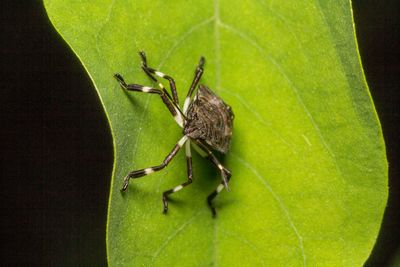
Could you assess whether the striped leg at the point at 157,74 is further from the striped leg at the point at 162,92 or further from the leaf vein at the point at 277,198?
the leaf vein at the point at 277,198

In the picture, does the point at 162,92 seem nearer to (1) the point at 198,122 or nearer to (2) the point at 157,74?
(2) the point at 157,74

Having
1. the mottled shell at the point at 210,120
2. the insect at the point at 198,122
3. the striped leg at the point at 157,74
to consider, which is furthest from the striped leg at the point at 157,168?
the striped leg at the point at 157,74

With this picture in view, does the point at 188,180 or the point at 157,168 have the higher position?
the point at 157,168

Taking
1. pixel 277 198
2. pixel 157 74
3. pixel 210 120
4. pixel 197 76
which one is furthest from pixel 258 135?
pixel 157 74

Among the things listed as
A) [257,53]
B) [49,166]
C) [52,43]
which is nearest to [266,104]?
[257,53]

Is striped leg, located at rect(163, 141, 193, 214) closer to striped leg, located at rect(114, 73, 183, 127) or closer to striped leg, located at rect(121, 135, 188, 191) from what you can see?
striped leg, located at rect(121, 135, 188, 191)

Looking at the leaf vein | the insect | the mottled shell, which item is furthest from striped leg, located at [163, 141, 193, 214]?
the leaf vein

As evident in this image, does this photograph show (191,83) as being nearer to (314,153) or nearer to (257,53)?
(257,53)

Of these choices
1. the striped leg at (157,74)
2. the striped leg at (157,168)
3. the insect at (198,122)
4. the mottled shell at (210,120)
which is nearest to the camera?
the striped leg at (157,168)
